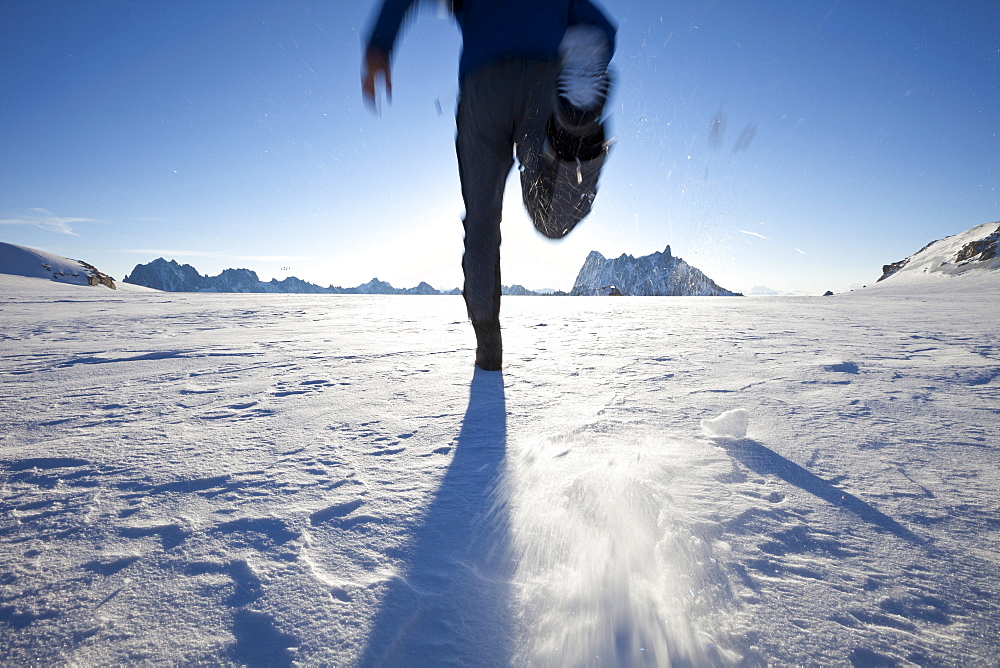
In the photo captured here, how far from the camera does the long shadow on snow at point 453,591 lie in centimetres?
42

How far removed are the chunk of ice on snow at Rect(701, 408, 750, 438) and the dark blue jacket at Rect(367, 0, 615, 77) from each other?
1320 millimetres

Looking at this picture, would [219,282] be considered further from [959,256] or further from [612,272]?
[959,256]

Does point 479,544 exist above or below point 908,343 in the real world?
below

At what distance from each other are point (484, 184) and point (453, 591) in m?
1.39

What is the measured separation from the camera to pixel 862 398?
47.1 inches

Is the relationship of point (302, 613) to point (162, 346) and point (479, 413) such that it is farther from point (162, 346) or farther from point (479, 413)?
point (162, 346)

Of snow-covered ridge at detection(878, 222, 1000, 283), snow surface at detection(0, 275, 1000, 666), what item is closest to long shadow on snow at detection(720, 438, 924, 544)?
snow surface at detection(0, 275, 1000, 666)

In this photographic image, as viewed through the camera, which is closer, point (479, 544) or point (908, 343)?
point (479, 544)

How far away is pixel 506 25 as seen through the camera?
1.45 m

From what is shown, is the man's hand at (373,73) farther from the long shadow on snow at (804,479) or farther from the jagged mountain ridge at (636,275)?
the jagged mountain ridge at (636,275)

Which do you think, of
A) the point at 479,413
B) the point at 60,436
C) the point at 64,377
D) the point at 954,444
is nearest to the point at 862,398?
the point at 954,444

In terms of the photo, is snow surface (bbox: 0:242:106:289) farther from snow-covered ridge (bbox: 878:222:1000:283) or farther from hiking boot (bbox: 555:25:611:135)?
snow-covered ridge (bbox: 878:222:1000:283)

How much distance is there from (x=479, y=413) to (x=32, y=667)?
849mm

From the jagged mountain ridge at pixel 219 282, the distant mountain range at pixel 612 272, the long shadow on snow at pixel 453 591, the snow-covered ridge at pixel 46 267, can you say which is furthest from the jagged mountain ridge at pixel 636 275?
the long shadow on snow at pixel 453 591
